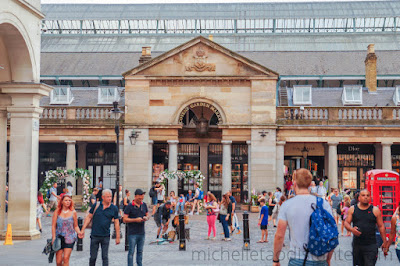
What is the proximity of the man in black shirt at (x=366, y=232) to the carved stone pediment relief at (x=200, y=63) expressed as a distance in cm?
2392

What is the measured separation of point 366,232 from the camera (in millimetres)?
10227

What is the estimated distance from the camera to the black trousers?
33.2 feet

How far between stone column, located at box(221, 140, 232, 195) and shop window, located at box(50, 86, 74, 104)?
10661 mm

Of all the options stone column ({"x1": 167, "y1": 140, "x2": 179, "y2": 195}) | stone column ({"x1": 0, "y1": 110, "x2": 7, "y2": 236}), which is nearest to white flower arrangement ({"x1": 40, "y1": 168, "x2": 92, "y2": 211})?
stone column ({"x1": 167, "y1": 140, "x2": 179, "y2": 195})

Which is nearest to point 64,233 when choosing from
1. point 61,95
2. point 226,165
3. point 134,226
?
point 134,226

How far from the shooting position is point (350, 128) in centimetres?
3359

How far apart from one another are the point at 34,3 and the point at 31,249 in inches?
299

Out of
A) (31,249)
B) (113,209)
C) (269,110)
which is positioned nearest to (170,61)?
(269,110)

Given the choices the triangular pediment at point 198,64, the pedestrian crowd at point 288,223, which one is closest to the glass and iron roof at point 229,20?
the triangular pediment at point 198,64

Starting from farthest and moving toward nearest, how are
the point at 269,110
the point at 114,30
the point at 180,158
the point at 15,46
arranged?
the point at 114,30 < the point at 180,158 < the point at 269,110 < the point at 15,46

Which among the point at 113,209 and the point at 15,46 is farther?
the point at 15,46

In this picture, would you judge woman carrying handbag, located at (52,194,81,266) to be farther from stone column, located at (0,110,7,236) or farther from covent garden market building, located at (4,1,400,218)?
covent garden market building, located at (4,1,400,218)

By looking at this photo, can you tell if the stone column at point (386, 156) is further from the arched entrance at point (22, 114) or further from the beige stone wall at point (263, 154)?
the arched entrance at point (22, 114)

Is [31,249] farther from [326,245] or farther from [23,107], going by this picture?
[326,245]
